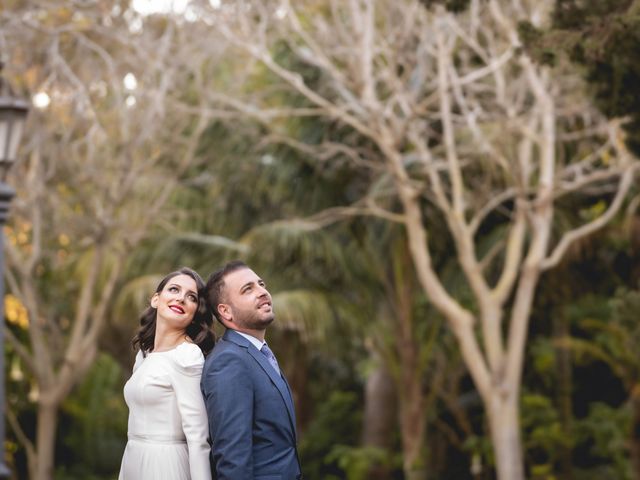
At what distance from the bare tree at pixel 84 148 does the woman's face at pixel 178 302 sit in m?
8.53

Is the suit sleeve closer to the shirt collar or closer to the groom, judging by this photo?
the groom

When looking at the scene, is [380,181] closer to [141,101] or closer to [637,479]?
[141,101]

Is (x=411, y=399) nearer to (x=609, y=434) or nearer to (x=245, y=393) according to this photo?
(x=609, y=434)

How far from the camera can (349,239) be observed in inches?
677

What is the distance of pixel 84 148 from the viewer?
15578mm

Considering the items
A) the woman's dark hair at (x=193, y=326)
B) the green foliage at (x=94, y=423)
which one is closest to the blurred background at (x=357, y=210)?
the green foliage at (x=94, y=423)

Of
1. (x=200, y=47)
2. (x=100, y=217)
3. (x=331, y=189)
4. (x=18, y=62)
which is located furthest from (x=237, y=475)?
(x=331, y=189)

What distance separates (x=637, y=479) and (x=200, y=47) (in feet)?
26.9

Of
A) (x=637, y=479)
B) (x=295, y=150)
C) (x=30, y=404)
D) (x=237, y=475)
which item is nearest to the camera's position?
(x=237, y=475)

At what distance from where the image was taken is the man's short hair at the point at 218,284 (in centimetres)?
448

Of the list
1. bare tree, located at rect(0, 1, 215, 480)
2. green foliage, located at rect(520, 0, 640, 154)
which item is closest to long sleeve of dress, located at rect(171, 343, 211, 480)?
green foliage, located at rect(520, 0, 640, 154)

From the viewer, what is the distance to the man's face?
4418 millimetres

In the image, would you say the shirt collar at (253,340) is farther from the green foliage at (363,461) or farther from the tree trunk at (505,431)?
the green foliage at (363,461)

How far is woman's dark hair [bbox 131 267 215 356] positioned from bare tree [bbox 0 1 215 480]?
8339mm
